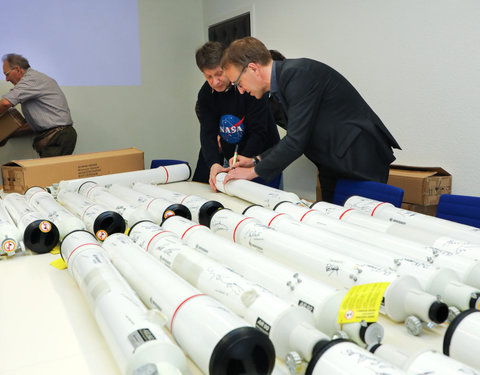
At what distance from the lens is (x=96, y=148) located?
478 centimetres

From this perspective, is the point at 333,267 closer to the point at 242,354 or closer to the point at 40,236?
the point at 242,354

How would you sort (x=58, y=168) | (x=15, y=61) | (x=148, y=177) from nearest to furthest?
(x=148, y=177), (x=58, y=168), (x=15, y=61)

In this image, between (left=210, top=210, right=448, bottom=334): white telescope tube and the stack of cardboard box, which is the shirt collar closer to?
Answer: (left=210, top=210, right=448, bottom=334): white telescope tube

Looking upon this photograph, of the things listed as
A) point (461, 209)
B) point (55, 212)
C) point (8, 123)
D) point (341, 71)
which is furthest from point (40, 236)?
point (341, 71)

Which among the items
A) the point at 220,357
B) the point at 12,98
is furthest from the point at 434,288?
the point at 12,98

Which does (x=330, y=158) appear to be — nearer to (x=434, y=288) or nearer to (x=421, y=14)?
(x=434, y=288)

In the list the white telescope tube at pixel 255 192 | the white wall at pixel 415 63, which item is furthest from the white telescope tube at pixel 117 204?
the white wall at pixel 415 63

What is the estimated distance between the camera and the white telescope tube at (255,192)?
172cm

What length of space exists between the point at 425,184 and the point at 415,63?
2.94 ft

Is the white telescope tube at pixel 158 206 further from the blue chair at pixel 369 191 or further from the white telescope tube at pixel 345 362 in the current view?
the white telescope tube at pixel 345 362

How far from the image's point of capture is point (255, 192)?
6.07 ft

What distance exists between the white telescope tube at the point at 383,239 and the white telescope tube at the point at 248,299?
43 cm

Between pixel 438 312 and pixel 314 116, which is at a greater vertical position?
pixel 314 116

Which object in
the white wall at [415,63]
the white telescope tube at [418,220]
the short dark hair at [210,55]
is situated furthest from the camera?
the white wall at [415,63]
